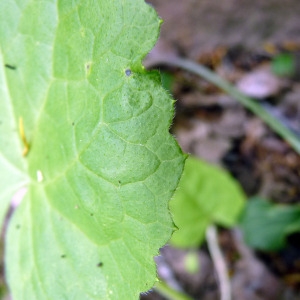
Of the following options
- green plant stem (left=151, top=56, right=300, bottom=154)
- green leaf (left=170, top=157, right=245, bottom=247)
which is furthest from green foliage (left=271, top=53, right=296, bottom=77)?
green leaf (left=170, top=157, right=245, bottom=247)

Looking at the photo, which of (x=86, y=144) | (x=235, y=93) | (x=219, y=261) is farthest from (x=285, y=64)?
(x=86, y=144)

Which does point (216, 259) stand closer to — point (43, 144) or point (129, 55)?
point (43, 144)

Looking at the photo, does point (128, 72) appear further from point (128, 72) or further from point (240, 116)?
point (240, 116)

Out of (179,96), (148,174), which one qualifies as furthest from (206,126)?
(148,174)

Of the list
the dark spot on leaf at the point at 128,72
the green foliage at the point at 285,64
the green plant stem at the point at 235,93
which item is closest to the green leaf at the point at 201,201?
the green plant stem at the point at 235,93

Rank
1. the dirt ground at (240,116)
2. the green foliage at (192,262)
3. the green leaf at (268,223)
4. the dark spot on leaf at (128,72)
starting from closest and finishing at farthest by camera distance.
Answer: the dark spot on leaf at (128,72) < the green leaf at (268,223) < the dirt ground at (240,116) < the green foliage at (192,262)

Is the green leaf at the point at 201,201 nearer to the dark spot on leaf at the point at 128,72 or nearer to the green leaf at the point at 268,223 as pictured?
the green leaf at the point at 268,223
